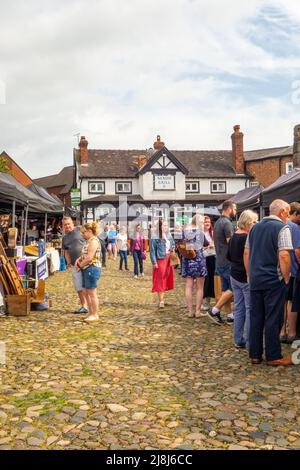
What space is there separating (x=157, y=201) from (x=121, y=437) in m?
41.9

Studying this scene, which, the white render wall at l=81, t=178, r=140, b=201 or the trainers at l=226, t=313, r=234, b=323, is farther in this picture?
the white render wall at l=81, t=178, r=140, b=201

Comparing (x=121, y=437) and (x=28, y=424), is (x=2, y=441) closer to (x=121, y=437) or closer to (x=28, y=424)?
(x=28, y=424)

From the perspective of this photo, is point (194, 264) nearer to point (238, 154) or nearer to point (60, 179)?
point (238, 154)

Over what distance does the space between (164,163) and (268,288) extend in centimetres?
4030

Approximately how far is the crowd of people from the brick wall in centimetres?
3969

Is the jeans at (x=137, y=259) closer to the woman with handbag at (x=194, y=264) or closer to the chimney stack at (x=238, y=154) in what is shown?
the woman with handbag at (x=194, y=264)

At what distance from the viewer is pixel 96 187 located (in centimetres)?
4556

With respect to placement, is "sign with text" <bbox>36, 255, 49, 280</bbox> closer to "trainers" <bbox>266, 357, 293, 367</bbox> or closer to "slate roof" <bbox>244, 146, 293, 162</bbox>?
"trainers" <bbox>266, 357, 293, 367</bbox>

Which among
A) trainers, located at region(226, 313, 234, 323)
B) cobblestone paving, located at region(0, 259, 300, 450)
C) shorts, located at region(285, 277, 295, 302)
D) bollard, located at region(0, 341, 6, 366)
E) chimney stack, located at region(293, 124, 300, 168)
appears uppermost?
chimney stack, located at region(293, 124, 300, 168)

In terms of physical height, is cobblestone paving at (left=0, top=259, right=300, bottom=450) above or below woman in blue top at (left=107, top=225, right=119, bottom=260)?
below

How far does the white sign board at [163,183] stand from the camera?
45.2m

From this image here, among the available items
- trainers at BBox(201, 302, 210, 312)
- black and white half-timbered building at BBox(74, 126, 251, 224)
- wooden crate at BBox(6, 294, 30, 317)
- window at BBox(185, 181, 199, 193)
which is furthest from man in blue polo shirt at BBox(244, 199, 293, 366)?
window at BBox(185, 181, 199, 193)

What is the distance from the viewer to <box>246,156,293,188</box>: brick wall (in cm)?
4709

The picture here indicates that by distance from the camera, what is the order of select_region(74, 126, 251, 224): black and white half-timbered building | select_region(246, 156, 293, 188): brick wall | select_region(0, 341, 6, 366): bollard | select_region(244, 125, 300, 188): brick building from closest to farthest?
select_region(0, 341, 6, 366): bollard, select_region(74, 126, 251, 224): black and white half-timbered building, select_region(244, 125, 300, 188): brick building, select_region(246, 156, 293, 188): brick wall
